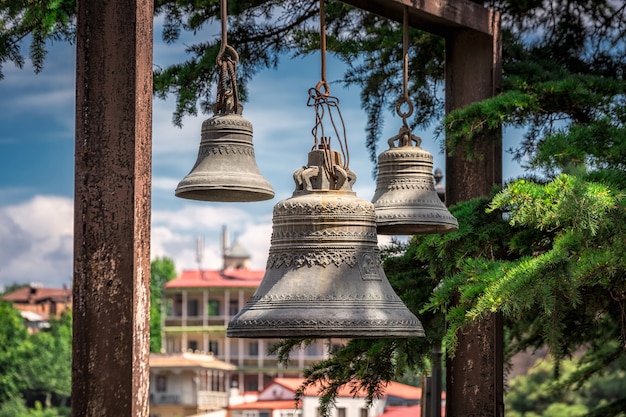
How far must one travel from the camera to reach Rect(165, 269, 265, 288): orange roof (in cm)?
8188

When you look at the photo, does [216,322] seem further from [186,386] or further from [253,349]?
[186,386]

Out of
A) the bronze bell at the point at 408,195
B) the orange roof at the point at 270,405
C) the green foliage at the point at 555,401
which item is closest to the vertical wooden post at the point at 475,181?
the bronze bell at the point at 408,195

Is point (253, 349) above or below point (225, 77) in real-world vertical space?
below

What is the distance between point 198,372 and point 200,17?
210ft

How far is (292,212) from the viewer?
505 centimetres

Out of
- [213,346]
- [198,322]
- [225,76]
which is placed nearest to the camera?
[225,76]

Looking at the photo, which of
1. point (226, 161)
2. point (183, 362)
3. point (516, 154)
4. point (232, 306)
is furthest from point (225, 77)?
point (232, 306)

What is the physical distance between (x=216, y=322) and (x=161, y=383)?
12.4 meters

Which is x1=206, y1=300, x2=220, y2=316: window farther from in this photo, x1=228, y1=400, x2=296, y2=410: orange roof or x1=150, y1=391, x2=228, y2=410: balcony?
x1=228, y1=400, x2=296, y2=410: orange roof

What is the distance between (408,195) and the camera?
6.20 metres

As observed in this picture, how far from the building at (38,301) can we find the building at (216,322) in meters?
11.2

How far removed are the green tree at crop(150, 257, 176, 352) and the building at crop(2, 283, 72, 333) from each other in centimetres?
758

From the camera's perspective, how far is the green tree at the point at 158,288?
85375mm

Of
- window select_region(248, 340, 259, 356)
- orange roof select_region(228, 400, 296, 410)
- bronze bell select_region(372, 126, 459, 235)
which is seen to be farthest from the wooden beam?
window select_region(248, 340, 259, 356)
